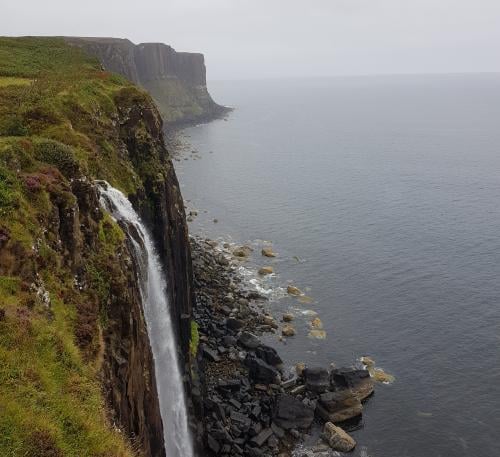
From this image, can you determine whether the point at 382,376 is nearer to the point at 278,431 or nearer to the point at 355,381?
the point at 355,381

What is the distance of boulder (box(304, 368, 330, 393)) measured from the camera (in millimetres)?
46469

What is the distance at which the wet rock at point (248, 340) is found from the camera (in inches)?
2045


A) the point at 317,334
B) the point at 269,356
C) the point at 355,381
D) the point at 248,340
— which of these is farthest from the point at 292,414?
the point at 317,334

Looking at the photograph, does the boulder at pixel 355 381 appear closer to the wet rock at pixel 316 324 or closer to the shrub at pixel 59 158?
the wet rock at pixel 316 324

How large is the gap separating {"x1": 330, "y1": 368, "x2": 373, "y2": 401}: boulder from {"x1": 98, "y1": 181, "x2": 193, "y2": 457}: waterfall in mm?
17605

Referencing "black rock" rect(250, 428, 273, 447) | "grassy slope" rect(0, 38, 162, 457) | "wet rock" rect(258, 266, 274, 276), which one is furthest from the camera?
"wet rock" rect(258, 266, 274, 276)

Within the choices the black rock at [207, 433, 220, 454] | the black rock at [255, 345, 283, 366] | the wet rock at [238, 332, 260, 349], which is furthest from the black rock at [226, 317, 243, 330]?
the black rock at [207, 433, 220, 454]

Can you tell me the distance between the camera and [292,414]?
42.8 meters

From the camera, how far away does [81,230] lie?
22.5 meters

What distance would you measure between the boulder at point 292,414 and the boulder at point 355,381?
167 inches

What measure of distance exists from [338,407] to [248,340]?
39.0 feet

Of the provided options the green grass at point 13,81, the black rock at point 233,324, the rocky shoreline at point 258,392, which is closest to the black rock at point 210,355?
the rocky shoreline at point 258,392

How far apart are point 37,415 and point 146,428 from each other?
10427 millimetres

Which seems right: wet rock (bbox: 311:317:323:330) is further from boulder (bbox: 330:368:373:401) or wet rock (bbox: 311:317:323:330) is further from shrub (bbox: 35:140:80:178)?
shrub (bbox: 35:140:80:178)
